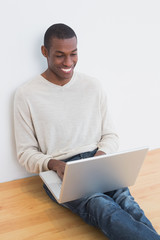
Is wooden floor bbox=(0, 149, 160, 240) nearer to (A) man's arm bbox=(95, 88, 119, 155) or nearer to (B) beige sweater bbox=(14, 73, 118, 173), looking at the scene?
(B) beige sweater bbox=(14, 73, 118, 173)

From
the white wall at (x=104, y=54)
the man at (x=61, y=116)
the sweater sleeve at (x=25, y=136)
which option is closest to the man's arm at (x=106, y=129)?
the man at (x=61, y=116)

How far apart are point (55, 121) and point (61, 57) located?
309 mm

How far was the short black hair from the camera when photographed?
1594mm

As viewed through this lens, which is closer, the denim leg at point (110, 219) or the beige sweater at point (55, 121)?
the denim leg at point (110, 219)

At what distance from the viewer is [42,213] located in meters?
1.55

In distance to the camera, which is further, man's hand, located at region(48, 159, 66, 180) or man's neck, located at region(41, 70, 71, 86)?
man's neck, located at region(41, 70, 71, 86)

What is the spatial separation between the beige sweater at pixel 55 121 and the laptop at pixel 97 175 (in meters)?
0.20

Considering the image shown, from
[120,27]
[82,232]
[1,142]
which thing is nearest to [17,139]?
[1,142]

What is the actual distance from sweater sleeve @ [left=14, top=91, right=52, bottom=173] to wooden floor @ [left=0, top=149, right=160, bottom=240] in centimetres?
15

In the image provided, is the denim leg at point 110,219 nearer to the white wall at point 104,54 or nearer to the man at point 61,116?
the man at point 61,116

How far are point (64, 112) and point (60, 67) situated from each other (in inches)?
8.7

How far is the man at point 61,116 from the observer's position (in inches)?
63.2

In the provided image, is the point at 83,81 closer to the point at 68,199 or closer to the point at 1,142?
the point at 1,142

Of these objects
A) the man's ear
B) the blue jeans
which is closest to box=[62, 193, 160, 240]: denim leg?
the blue jeans
